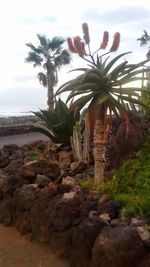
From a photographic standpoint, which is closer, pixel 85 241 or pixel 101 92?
pixel 85 241

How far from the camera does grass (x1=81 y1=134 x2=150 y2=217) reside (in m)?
4.68

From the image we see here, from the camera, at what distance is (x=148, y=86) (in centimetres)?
781

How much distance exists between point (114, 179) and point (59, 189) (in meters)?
0.70

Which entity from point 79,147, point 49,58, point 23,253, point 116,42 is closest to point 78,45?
point 116,42

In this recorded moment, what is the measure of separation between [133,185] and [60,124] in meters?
3.00

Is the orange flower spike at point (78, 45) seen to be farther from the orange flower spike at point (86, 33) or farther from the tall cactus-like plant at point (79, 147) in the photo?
the tall cactus-like plant at point (79, 147)

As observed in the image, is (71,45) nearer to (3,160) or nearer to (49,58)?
(3,160)

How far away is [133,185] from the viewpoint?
5367 mm

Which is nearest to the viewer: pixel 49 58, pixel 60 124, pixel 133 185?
pixel 133 185

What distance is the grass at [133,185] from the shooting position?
468 cm

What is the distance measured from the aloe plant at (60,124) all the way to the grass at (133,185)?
2098mm

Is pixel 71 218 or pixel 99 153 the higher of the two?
pixel 99 153

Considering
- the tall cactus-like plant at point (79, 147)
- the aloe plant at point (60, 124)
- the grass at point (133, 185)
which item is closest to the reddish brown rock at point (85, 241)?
the grass at point (133, 185)

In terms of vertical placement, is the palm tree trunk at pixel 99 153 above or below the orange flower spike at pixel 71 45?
below
